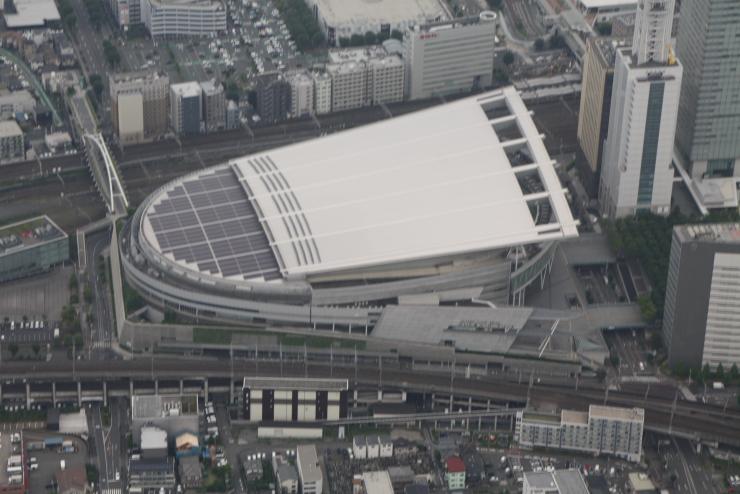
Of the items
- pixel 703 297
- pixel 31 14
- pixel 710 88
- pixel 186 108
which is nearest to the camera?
pixel 703 297

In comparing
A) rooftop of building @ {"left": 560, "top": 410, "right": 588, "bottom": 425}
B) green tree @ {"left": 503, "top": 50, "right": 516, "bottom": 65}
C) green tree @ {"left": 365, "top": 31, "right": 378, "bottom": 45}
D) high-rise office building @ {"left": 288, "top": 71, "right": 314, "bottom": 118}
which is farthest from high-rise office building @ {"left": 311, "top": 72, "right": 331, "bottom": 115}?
rooftop of building @ {"left": 560, "top": 410, "right": 588, "bottom": 425}

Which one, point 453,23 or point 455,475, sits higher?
point 453,23

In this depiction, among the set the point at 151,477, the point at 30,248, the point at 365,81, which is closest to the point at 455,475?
the point at 151,477

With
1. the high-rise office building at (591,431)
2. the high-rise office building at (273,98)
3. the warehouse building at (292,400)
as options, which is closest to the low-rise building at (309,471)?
the warehouse building at (292,400)

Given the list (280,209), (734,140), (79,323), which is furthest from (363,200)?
(734,140)

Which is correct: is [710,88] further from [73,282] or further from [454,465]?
[73,282]

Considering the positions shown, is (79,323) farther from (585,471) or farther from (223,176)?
(585,471)

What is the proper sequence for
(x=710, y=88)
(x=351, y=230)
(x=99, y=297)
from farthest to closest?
(x=710, y=88)
(x=99, y=297)
(x=351, y=230)
